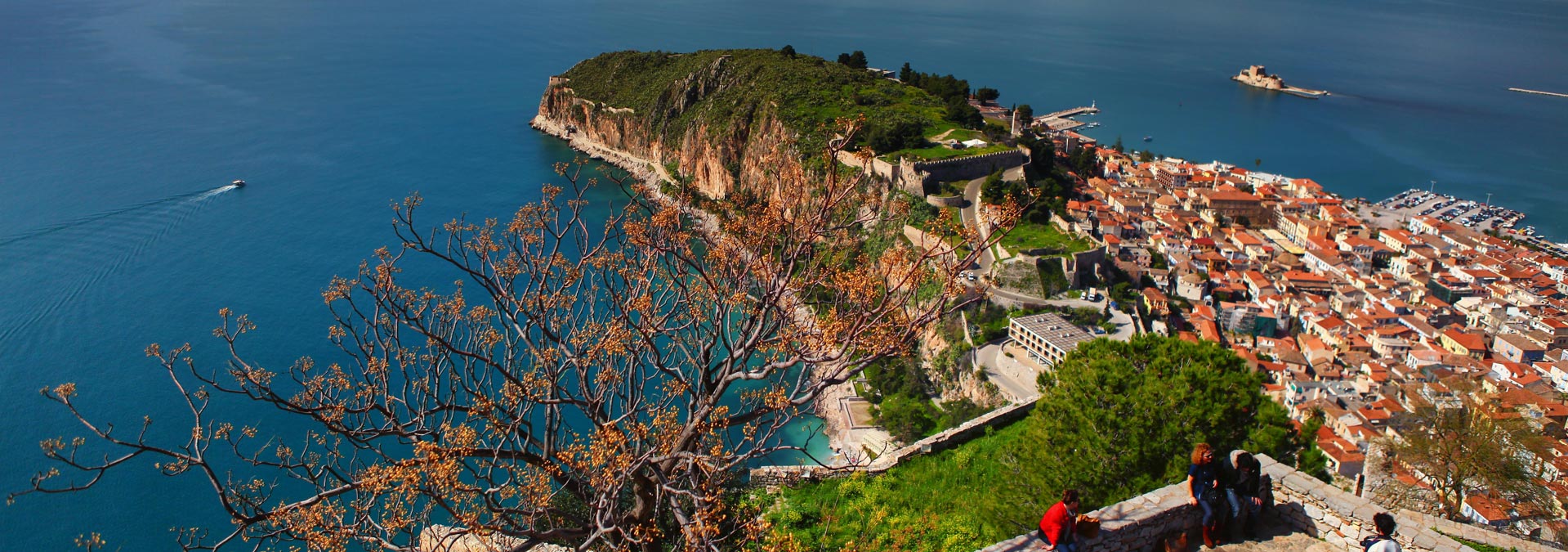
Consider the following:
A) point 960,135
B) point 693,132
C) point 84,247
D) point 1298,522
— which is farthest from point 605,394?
point 693,132

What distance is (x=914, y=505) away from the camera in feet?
36.3

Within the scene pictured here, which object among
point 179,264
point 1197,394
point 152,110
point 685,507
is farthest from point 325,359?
point 152,110

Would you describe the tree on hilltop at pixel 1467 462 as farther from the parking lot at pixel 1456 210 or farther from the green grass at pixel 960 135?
the parking lot at pixel 1456 210

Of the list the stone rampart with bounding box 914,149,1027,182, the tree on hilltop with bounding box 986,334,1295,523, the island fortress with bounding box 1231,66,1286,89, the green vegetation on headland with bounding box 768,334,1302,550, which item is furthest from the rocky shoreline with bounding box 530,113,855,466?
the island fortress with bounding box 1231,66,1286,89

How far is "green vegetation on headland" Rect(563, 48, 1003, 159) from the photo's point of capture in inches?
1629

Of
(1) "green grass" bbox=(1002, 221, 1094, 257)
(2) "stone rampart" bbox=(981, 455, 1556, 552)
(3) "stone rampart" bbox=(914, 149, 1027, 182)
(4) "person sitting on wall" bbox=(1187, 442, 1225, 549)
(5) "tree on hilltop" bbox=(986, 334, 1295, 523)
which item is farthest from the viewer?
(3) "stone rampart" bbox=(914, 149, 1027, 182)

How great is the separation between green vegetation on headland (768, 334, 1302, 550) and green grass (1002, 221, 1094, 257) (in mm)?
20737

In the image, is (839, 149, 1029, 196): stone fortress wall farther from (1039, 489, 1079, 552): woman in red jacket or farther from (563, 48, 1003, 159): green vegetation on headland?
(1039, 489, 1079, 552): woman in red jacket

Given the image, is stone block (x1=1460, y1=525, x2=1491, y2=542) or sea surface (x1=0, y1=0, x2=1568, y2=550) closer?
stone block (x1=1460, y1=525, x2=1491, y2=542)

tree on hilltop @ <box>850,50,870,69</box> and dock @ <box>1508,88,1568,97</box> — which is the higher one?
tree on hilltop @ <box>850,50,870,69</box>

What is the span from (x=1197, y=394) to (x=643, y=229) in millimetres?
5998

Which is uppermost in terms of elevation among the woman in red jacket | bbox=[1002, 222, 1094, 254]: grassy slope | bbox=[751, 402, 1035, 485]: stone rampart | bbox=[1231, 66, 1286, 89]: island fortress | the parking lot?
the woman in red jacket

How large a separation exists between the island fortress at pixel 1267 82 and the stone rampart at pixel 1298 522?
→ 8769cm

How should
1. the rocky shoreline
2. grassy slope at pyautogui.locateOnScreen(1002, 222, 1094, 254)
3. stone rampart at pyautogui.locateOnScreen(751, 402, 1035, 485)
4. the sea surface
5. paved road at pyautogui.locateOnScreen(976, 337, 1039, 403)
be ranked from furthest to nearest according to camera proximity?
1. grassy slope at pyautogui.locateOnScreen(1002, 222, 1094, 254)
2. the sea surface
3. the rocky shoreline
4. paved road at pyautogui.locateOnScreen(976, 337, 1039, 403)
5. stone rampart at pyautogui.locateOnScreen(751, 402, 1035, 485)
